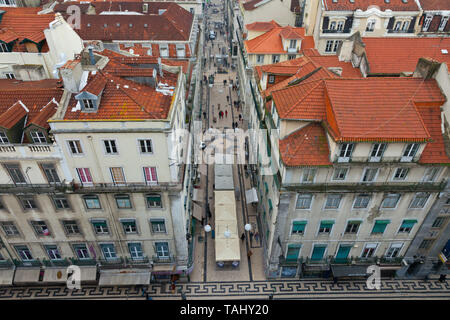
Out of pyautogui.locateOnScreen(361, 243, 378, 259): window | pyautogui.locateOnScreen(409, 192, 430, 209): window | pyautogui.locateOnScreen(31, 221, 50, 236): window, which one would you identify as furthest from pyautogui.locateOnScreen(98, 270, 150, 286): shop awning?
pyautogui.locateOnScreen(409, 192, 430, 209): window

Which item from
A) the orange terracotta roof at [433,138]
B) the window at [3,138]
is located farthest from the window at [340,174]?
the window at [3,138]

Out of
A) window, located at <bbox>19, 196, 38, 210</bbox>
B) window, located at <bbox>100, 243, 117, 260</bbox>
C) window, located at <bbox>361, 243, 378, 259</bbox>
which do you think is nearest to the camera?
window, located at <bbox>19, 196, 38, 210</bbox>

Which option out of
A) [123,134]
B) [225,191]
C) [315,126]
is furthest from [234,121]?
[123,134]

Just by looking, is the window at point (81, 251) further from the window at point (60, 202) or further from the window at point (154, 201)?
the window at point (154, 201)

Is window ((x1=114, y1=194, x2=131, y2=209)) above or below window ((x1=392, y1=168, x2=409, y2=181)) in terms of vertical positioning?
below

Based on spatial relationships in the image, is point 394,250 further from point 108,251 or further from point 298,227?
point 108,251

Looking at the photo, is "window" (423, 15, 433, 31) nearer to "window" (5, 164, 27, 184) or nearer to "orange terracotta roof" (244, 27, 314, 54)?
"orange terracotta roof" (244, 27, 314, 54)

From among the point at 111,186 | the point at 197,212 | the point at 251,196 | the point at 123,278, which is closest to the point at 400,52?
the point at 251,196
